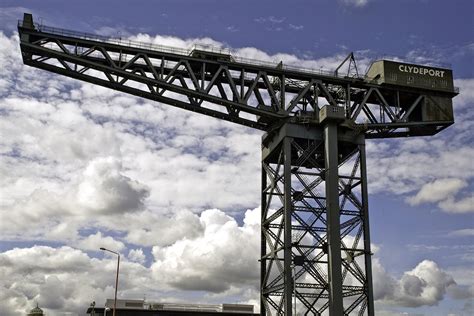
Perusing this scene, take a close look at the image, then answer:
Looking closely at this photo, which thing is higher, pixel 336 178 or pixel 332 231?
pixel 336 178

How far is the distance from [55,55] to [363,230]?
29.9 m

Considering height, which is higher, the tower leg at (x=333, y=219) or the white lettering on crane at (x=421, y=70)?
the white lettering on crane at (x=421, y=70)

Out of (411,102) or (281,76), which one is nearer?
(281,76)

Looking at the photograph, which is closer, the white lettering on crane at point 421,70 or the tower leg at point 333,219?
the tower leg at point 333,219

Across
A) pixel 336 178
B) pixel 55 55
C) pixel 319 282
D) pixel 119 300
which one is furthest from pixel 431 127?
pixel 119 300

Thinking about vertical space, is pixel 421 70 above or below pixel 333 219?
above

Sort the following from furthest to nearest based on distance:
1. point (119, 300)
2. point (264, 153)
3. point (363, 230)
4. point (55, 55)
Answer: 1. point (119, 300)
2. point (264, 153)
3. point (363, 230)
4. point (55, 55)

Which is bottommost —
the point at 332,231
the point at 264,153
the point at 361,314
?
the point at 361,314

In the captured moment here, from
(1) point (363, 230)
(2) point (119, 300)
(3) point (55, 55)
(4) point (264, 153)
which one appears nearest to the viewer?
(3) point (55, 55)

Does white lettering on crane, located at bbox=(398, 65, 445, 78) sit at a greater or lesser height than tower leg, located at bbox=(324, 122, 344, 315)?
greater

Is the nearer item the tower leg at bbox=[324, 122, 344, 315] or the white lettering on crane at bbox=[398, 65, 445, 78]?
the tower leg at bbox=[324, 122, 344, 315]

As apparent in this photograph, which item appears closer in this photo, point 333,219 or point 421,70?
point 333,219

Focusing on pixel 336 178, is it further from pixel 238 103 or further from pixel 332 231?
pixel 238 103

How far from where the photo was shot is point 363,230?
53250mm
